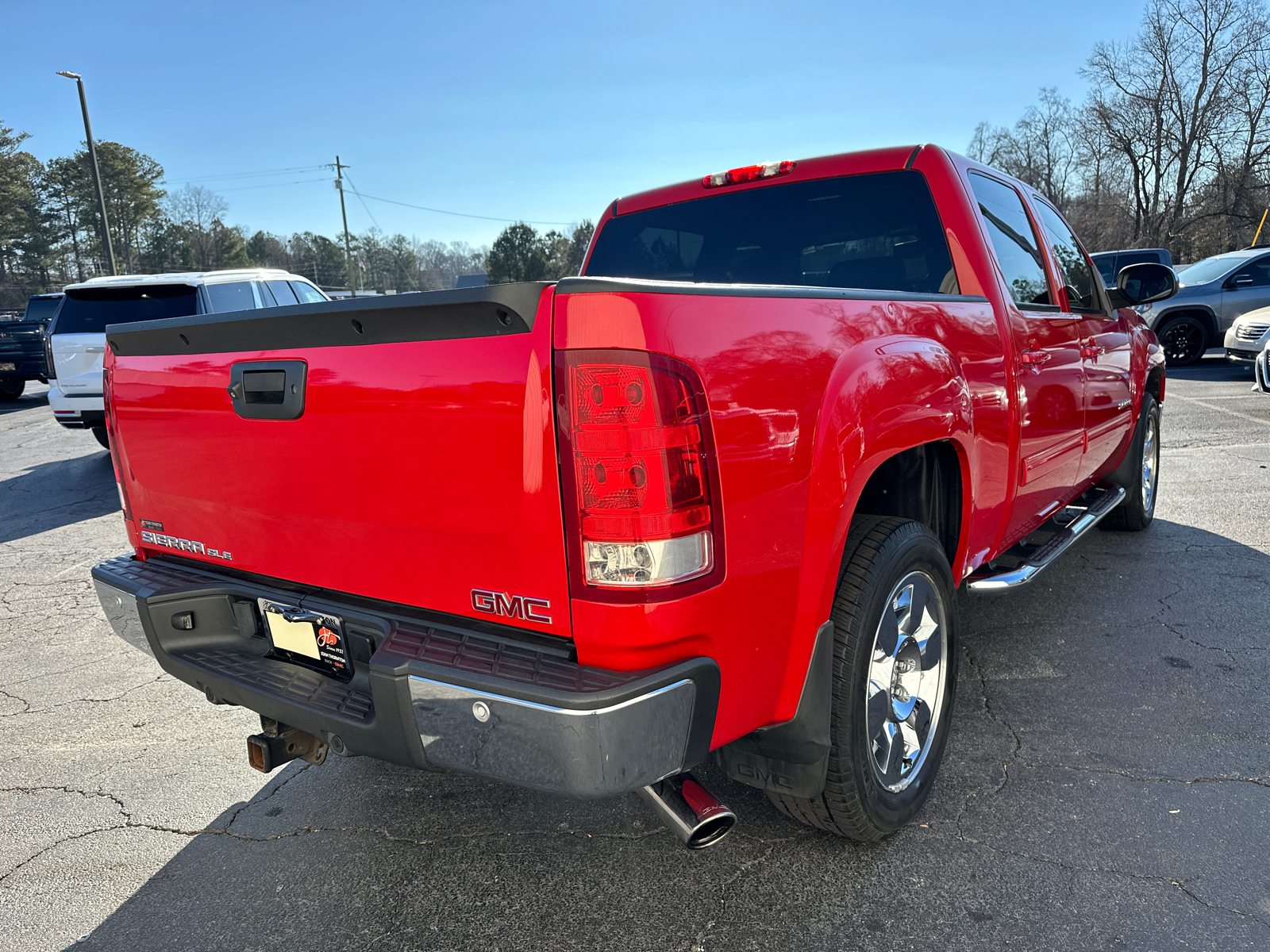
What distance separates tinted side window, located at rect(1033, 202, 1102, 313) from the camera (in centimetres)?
409

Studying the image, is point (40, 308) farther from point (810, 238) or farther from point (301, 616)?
point (301, 616)

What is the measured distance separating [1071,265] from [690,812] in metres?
3.64

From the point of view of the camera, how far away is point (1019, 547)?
4.14m

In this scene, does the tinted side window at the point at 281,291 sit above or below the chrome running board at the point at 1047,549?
above

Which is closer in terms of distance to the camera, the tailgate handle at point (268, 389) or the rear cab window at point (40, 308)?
the tailgate handle at point (268, 389)

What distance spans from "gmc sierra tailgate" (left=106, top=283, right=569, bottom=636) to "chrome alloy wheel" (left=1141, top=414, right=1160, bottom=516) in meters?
4.96

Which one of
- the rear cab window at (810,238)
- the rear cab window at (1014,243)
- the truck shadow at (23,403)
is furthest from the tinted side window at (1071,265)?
the truck shadow at (23,403)

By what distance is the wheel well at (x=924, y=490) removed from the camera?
2613mm

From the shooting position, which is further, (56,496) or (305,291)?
(305,291)

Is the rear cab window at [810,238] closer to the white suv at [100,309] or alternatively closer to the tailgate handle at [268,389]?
the tailgate handle at [268,389]

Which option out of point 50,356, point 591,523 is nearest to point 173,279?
point 50,356

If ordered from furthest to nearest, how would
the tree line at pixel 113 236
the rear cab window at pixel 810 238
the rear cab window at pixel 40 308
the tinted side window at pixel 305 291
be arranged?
the tree line at pixel 113 236 → the rear cab window at pixel 40 308 → the tinted side window at pixel 305 291 → the rear cab window at pixel 810 238

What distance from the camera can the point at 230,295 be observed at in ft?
30.0

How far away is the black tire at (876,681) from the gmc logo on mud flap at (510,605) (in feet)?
2.60
